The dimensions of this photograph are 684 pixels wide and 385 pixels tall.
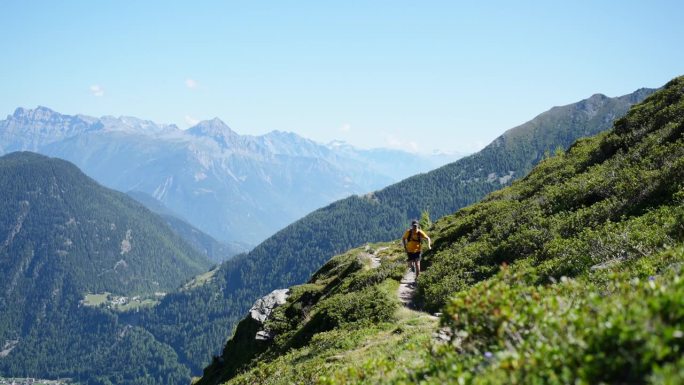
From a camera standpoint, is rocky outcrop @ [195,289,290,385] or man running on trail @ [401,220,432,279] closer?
man running on trail @ [401,220,432,279]

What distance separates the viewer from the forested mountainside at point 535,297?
227 inches

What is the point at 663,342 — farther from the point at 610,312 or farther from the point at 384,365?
the point at 384,365

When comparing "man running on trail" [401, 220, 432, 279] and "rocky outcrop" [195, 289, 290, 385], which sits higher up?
"man running on trail" [401, 220, 432, 279]

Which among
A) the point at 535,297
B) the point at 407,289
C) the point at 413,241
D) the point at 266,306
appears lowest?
the point at 266,306

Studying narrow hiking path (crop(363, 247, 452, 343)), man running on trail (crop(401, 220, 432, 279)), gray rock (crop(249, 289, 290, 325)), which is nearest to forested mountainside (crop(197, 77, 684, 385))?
narrow hiking path (crop(363, 247, 452, 343))

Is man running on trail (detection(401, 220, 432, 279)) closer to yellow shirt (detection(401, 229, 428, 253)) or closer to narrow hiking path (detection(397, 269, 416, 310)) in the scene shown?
yellow shirt (detection(401, 229, 428, 253))

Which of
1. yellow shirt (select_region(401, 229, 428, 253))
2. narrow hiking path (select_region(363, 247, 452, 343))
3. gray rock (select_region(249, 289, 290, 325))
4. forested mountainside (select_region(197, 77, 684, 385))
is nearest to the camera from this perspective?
forested mountainside (select_region(197, 77, 684, 385))

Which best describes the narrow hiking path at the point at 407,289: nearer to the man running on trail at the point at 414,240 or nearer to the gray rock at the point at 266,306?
the man running on trail at the point at 414,240

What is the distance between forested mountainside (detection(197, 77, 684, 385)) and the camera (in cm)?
577

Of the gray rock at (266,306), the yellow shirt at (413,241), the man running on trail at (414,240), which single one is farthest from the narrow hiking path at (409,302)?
the gray rock at (266,306)

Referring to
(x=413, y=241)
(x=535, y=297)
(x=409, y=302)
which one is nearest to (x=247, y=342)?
(x=409, y=302)

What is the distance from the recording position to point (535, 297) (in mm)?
7742

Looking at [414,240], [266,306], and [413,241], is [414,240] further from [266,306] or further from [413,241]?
[266,306]

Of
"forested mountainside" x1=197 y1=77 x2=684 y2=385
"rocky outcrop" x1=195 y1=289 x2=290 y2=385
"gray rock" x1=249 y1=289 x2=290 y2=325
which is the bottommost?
"rocky outcrop" x1=195 y1=289 x2=290 y2=385
